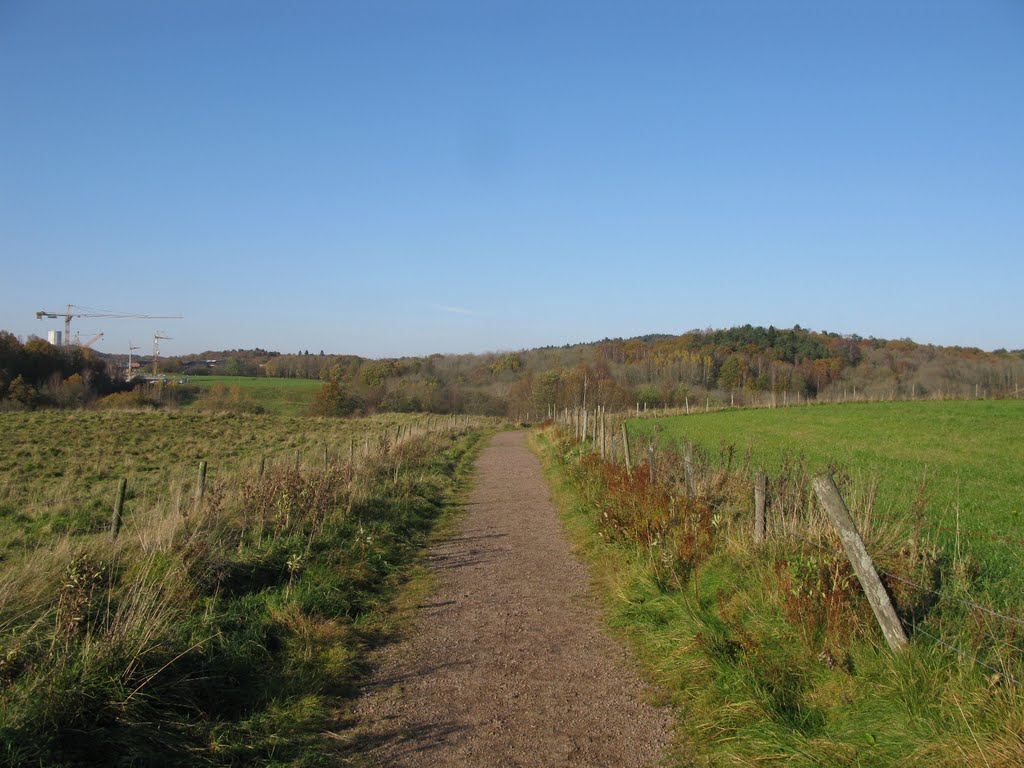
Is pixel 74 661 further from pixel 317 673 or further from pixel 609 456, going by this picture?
pixel 609 456

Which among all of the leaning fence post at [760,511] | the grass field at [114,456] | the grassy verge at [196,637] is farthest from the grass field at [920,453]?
the grass field at [114,456]

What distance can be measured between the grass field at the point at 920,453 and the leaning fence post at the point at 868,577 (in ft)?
10.3

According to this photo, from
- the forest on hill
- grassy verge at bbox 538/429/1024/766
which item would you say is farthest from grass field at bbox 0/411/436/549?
the forest on hill

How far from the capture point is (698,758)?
403cm

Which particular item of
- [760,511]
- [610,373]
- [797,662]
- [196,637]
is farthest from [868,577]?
[610,373]

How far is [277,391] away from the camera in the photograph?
92562 mm

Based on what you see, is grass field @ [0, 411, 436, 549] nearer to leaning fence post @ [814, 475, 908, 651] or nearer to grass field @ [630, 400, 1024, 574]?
leaning fence post @ [814, 475, 908, 651]

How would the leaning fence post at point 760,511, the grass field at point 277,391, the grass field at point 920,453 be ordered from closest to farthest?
the leaning fence post at point 760,511, the grass field at point 920,453, the grass field at point 277,391

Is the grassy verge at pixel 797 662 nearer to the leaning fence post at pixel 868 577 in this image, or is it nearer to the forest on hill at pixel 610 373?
the leaning fence post at pixel 868 577

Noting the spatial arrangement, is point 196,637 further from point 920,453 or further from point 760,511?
point 920,453

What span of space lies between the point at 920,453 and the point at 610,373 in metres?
61.5

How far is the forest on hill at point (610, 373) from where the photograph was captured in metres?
65.2

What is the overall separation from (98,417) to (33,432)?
10241 mm

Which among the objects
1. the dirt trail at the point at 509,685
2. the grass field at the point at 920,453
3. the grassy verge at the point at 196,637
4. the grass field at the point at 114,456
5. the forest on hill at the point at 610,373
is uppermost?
the forest on hill at the point at 610,373
